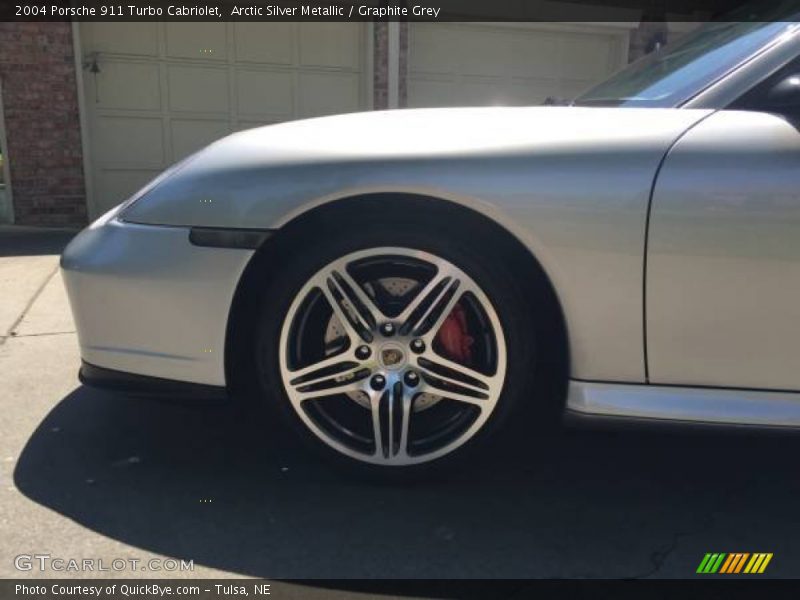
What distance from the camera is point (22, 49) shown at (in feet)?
24.2

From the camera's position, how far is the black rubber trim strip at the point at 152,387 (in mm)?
2260

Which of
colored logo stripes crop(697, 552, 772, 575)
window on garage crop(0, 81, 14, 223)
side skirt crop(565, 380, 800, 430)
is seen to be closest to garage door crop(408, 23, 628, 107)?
window on garage crop(0, 81, 14, 223)

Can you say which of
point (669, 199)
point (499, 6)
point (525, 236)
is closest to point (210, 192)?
point (525, 236)

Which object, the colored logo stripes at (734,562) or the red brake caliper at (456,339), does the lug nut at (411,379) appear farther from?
the colored logo stripes at (734,562)

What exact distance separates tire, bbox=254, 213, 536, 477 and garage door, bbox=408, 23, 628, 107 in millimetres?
6799

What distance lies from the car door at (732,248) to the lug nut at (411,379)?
699mm

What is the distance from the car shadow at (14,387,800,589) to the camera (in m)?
1.98

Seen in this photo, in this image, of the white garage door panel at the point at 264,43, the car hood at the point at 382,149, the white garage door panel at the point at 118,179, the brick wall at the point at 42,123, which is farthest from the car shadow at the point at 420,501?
the white garage door panel at the point at 264,43

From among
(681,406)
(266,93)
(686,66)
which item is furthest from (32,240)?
(681,406)

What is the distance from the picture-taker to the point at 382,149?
2146mm

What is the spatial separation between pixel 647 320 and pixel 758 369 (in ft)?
1.14

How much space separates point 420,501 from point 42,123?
7.04 metres

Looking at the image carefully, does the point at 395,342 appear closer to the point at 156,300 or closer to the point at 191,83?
the point at 156,300

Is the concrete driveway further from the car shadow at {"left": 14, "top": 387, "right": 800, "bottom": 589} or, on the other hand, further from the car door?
the car door
